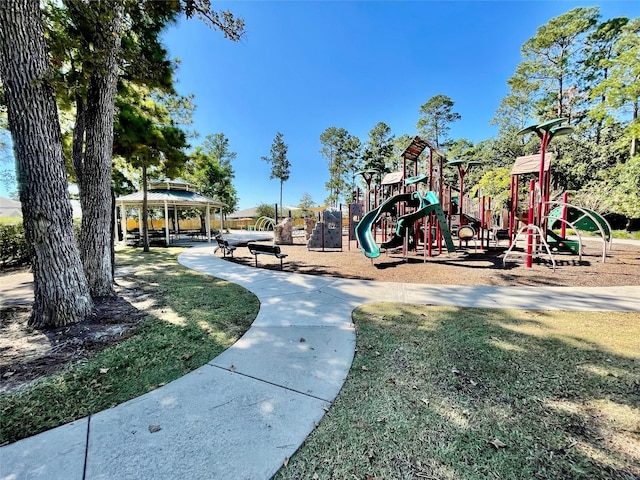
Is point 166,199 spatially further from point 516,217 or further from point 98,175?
point 516,217

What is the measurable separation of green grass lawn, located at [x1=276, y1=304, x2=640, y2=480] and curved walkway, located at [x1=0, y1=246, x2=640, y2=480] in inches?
8.3

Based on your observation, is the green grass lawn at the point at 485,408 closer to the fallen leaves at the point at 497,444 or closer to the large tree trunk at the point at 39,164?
the fallen leaves at the point at 497,444

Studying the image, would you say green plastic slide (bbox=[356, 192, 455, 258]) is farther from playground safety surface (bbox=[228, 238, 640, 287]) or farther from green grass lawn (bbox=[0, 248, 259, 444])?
green grass lawn (bbox=[0, 248, 259, 444])

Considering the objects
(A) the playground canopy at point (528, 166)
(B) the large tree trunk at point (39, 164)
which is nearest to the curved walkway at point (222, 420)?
(B) the large tree trunk at point (39, 164)

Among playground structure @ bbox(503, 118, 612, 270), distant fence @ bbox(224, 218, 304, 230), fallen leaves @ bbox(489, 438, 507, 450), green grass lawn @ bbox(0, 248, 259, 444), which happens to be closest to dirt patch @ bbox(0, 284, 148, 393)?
green grass lawn @ bbox(0, 248, 259, 444)

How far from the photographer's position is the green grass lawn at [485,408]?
1.74 meters

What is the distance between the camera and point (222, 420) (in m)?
2.12

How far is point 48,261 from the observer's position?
3.79 metres

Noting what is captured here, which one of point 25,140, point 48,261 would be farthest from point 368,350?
point 25,140

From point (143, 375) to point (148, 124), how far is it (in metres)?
10.7

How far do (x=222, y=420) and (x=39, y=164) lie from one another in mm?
4201

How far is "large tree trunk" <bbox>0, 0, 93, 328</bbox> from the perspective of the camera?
Answer: 3.51 m

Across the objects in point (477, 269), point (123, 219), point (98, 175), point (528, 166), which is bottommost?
point (477, 269)

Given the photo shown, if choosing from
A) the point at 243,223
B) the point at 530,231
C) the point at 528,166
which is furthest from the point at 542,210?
the point at 243,223
